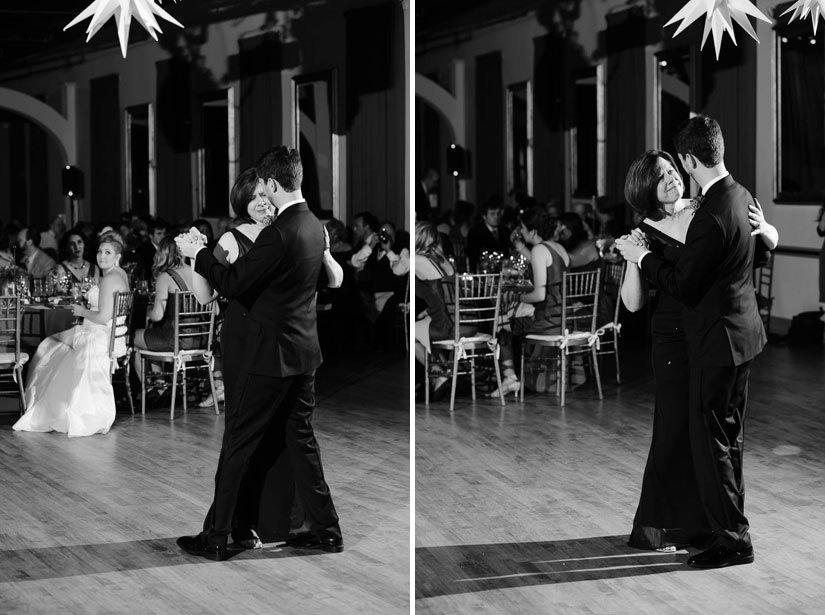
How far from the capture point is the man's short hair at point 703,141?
4059 millimetres

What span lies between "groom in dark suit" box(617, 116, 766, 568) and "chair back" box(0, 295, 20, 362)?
4.07 metres

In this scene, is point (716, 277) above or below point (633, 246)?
below

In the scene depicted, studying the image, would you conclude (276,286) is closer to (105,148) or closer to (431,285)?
(431,285)

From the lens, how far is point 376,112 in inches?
406

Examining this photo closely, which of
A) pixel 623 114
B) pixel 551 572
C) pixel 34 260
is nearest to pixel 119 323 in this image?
pixel 34 260

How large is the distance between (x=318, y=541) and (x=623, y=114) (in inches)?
351

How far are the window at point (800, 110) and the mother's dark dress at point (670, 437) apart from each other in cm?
696

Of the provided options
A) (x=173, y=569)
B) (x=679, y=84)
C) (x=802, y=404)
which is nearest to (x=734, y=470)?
(x=173, y=569)

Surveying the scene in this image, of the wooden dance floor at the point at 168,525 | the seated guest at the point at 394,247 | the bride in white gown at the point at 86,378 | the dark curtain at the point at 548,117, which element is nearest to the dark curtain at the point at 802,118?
the dark curtain at the point at 548,117

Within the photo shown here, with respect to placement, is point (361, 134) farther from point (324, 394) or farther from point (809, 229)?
point (809, 229)

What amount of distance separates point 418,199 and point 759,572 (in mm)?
6310

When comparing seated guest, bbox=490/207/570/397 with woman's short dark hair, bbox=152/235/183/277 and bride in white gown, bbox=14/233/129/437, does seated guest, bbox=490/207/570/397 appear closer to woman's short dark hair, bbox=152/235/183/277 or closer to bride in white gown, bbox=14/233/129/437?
woman's short dark hair, bbox=152/235/183/277

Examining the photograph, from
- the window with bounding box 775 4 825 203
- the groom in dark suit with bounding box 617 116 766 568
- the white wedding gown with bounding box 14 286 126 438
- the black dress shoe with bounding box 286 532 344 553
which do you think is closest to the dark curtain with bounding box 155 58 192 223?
the white wedding gown with bounding box 14 286 126 438

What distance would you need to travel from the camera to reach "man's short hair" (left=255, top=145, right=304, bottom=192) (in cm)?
420
